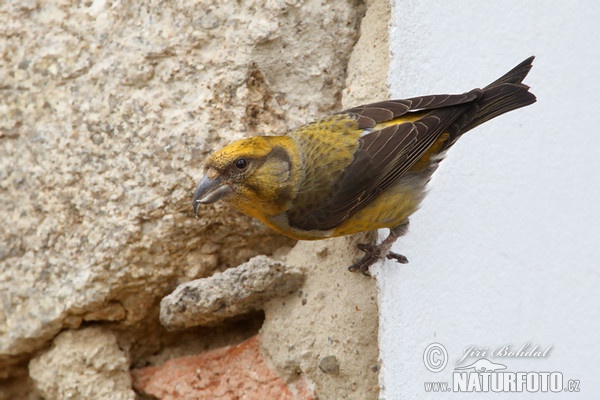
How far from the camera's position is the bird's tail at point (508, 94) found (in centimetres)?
253

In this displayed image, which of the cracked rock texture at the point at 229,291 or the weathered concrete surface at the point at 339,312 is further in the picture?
the cracked rock texture at the point at 229,291

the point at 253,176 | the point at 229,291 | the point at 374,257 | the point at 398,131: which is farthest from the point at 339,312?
the point at 398,131

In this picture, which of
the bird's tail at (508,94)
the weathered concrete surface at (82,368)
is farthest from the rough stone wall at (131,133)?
the bird's tail at (508,94)

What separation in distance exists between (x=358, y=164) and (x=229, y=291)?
0.61 m

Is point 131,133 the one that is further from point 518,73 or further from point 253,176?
point 518,73

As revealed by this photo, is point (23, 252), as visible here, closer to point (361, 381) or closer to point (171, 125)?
point (171, 125)

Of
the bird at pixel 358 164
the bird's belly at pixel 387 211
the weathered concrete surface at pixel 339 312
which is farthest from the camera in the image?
the bird's belly at pixel 387 211

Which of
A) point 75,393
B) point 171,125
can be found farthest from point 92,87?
point 75,393

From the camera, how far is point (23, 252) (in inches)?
104

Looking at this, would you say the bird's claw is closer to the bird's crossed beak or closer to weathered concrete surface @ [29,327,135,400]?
the bird's crossed beak

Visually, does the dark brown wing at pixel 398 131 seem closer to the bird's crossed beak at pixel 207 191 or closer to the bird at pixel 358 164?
the bird at pixel 358 164

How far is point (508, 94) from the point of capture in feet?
8.32

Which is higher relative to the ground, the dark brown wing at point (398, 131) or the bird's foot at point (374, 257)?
the dark brown wing at point (398, 131)

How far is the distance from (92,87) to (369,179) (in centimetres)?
92
